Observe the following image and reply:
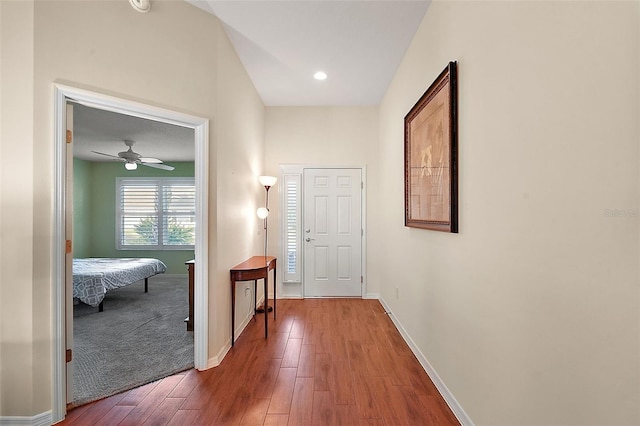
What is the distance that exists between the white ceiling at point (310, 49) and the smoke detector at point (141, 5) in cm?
37

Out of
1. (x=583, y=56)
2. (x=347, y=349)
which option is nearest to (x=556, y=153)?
(x=583, y=56)

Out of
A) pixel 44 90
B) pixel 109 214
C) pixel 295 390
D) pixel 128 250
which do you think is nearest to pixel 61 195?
pixel 44 90

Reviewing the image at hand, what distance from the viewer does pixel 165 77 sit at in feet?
7.46

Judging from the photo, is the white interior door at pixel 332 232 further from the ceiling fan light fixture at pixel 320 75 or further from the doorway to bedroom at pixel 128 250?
the doorway to bedroom at pixel 128 250

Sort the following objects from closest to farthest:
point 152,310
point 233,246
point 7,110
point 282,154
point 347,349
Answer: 1. point 7,110
2. point 347,349
3. point 233,246
4. point 152,310
5. point 282,154

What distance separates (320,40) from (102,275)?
A: 402cm

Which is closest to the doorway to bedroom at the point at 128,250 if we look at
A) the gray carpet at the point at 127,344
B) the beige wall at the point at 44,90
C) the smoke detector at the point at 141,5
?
the gray carpet at the point at 127,344

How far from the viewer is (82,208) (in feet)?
21.5

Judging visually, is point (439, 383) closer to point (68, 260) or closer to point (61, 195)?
point (68, 260)

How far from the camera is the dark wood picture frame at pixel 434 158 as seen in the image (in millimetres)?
1903

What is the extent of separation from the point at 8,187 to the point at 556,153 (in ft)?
9.06

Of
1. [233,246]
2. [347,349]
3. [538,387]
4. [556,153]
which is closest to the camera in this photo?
[556,153]

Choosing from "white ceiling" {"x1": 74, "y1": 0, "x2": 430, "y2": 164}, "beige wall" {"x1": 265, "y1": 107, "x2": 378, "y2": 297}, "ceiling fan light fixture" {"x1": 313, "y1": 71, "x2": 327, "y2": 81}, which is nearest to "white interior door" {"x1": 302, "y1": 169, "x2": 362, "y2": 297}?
"beige wall" {"x1": 265, "y1": 107, "x2": 378, "y2": 297}

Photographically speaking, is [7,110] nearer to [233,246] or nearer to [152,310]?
[233,246]
